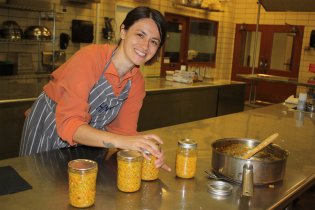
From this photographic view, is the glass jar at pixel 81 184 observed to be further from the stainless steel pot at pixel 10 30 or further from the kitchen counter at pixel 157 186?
the stainless steel pot at pixel 10 30

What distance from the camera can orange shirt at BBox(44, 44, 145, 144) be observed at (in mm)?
1328

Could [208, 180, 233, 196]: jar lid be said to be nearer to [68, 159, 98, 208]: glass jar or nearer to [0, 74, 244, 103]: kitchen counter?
[68, 159, 98, 208]: glass jar

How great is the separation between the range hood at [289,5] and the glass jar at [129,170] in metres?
3.58

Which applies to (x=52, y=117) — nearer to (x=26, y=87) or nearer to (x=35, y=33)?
(x=26, y=87)

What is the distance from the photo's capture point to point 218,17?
7.93m

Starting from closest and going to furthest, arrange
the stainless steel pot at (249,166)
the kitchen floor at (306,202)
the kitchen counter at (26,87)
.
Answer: the stainless steel pot at (249,166) < the kitchen floor at (306,202) < the kitchen counter at (26,87)

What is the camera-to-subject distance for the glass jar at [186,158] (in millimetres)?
1279

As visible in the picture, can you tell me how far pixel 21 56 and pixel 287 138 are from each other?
11.8ft

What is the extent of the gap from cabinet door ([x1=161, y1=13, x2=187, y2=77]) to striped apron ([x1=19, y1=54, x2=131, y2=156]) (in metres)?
5.03

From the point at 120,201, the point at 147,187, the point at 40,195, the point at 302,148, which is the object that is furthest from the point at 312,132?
the point at 40,195

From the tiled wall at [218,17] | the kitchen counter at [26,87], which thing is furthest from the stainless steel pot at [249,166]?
the tiled wall at [218,17]

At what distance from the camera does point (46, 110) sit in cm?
165

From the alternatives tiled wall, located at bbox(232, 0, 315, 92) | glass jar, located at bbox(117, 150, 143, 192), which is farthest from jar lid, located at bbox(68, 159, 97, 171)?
tiled wall, located at bbox(232, 0, 315, 92)

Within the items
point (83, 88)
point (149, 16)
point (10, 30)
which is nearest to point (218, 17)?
point (10, 30)
